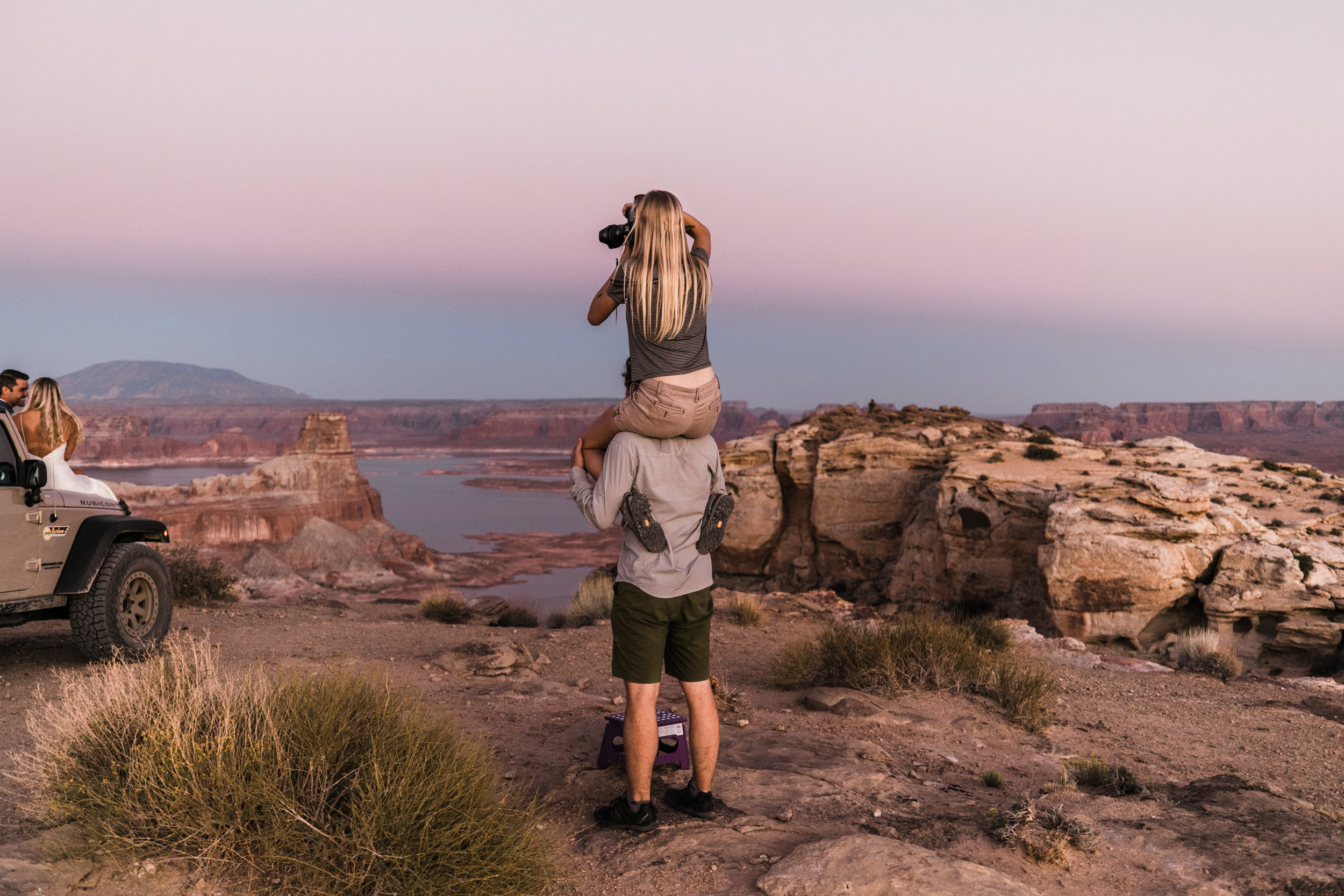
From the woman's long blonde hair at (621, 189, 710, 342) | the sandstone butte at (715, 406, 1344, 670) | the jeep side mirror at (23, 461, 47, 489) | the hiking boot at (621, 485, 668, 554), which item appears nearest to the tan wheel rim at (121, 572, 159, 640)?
the jeep side mirror at (23, 461, 47, 489)

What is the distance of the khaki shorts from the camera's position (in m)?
3.34

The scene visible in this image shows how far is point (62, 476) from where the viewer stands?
6441 millimetres

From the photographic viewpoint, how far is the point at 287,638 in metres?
9.11

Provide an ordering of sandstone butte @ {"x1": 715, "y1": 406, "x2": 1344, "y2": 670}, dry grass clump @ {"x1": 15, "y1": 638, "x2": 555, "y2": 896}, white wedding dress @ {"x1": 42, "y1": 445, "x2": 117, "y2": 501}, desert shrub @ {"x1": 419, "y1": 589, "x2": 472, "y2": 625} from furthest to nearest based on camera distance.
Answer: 1. desert shrub @ {"x1": 419, "y1": 589, "x2": 472, "y2": 625}
2. sandstone butte @ {"x1": 715, "y1": 406, "x2": 1344, "y2": 670}
3. white wedding dress @ {"x1": 42, "y1": 445, "x2": 117, "y2": 501}
4. dry grass clump @ {"x1": 15, "y1": 638, "x2": 555, "y2": 896}

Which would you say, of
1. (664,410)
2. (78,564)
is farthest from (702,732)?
(78,564)

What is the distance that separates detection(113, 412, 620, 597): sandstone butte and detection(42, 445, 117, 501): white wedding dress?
163 feet

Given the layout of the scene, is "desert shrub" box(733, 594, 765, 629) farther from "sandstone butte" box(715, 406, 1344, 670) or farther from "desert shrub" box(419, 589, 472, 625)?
"sandstone butte" box(715, 406, 1344, 670)

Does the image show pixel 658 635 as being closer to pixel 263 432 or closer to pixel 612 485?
pixel 612 485

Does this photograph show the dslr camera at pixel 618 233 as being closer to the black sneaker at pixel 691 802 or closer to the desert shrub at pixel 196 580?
the black sneaker at pixel 691 802

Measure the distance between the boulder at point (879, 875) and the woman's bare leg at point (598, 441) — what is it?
177 centimetres

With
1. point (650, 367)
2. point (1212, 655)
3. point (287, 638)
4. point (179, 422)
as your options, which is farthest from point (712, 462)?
point (179, 422)

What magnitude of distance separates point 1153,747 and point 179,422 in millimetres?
173871

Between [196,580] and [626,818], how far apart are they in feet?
37.9

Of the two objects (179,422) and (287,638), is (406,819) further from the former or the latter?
(179,422)
